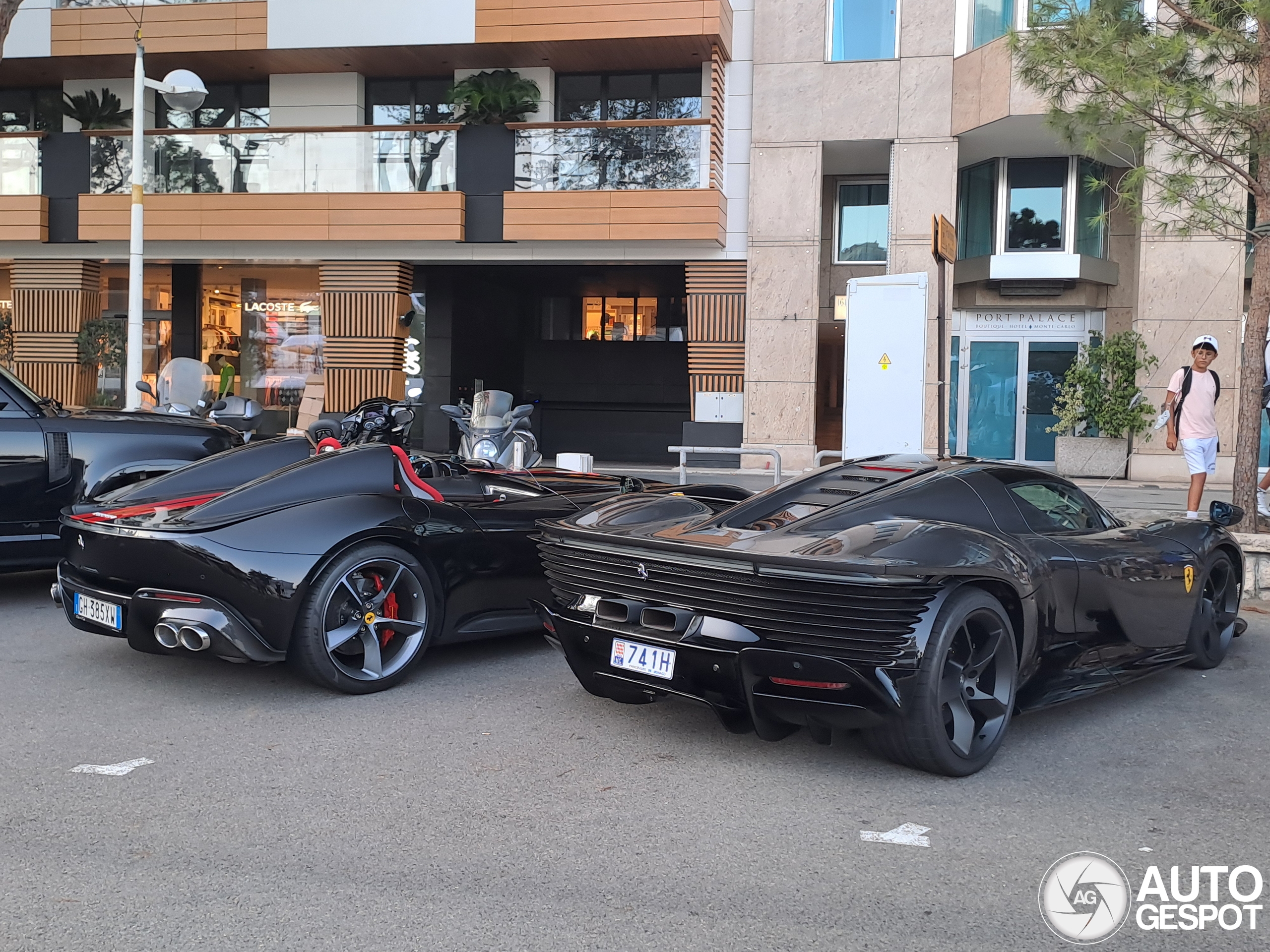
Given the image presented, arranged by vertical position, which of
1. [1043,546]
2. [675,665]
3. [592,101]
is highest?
[592,101]

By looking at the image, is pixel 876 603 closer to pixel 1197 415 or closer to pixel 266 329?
pixel 1197 415

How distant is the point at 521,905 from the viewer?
3.05m

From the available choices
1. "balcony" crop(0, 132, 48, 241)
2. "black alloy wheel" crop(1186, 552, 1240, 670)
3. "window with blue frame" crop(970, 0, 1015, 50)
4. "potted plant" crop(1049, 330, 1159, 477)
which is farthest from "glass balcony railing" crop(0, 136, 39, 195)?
"black alloy wheel" crop(1186, 552, 1240, 670)

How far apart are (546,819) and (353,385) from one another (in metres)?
16.9

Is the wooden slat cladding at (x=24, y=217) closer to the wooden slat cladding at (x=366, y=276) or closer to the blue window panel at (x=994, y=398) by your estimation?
the wooden slat cladding at (x=366, y=276)

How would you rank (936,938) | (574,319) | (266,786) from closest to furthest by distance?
(936,938), (266,786), (574,319)

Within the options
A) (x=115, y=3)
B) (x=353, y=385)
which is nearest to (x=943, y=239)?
(x=353, y=385)

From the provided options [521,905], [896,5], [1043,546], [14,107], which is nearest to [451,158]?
[896,5]

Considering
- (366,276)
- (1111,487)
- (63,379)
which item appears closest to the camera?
(1111,487)

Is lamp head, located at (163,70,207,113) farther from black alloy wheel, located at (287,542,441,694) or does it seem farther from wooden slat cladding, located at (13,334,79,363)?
black alloy wheel, located at (287,542,441,694)

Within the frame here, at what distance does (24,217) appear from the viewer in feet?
64.6

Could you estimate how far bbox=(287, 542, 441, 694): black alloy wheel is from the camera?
16.6 ft

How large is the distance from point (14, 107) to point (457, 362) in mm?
9892

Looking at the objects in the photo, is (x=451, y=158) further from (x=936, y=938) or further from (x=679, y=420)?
(x=936, y=938)
